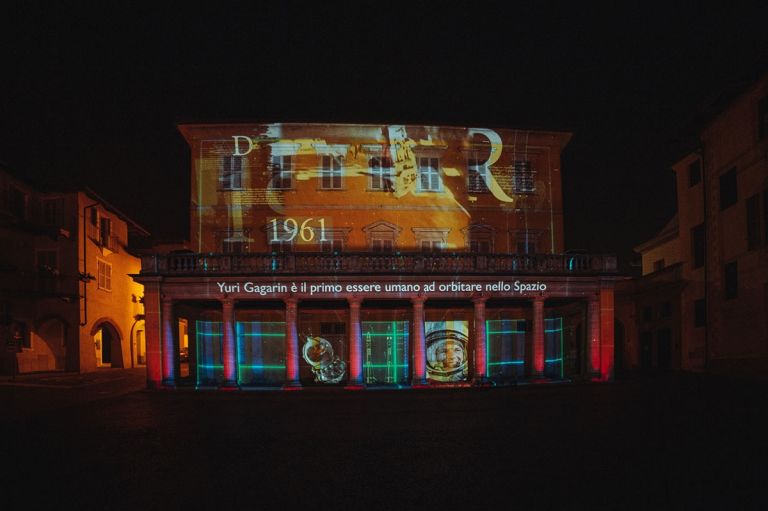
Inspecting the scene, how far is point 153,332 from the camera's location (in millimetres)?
27578

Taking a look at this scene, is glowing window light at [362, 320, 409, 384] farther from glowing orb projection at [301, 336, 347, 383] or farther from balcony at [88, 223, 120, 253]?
balcony at [88, 223, 120, 253]

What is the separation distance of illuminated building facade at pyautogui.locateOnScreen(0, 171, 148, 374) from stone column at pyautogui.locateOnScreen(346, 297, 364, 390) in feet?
73.1

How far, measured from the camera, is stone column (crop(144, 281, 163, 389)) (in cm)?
2755

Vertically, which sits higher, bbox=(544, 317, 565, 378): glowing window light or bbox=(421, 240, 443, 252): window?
bbox=(421, 240, 443, 252): window

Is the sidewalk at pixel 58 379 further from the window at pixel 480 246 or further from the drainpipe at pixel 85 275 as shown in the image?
the window at pixel 480 246

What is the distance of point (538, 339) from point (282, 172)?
15.4 m

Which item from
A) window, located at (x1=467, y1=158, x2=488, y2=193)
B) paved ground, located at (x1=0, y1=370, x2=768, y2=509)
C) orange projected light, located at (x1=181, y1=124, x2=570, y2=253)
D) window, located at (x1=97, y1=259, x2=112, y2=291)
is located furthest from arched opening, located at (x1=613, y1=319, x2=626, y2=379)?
window, located at (x1=97, y1=259, x2=112, y2=291)

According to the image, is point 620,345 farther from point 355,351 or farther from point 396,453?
point 396,453

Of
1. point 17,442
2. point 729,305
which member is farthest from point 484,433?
point 729,305

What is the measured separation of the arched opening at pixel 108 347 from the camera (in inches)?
1938

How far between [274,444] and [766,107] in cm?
2556

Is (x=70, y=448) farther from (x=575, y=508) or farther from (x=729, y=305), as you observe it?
(x=729, y=305)

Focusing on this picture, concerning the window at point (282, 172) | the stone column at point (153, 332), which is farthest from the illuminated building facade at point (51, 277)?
the window at point (282, 172)

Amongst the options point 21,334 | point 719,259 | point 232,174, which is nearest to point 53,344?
point 21,334
